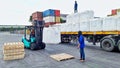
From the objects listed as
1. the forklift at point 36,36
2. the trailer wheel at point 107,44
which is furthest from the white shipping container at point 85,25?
the forklift at point 36,36

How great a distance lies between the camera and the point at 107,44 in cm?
1131

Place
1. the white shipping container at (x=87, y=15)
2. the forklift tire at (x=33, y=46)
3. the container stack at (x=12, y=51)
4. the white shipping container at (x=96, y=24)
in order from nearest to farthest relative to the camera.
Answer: the container stack at (x=12, y=51), the white shipping container at (x=96, y=24), the forklift tire at (x=33, y=46), the white shipping container at (x=87, y=15)

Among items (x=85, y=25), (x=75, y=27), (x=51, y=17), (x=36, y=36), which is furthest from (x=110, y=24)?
(x=51, y=17)

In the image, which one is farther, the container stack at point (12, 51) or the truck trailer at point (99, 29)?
the truck trailer at point (99, 29)

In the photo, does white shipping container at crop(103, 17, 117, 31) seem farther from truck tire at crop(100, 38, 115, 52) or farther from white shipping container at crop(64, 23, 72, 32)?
white shipping container at crop(64, 23, 72, 32)

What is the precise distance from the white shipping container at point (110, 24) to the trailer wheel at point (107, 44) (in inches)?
33.0

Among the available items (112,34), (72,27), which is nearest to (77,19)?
(72,27)

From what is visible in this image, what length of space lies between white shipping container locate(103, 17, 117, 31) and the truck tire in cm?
82

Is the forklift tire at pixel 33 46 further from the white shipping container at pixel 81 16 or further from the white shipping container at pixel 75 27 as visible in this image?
the white shipping container at pixel 81 16

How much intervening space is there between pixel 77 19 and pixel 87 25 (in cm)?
158

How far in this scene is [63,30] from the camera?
16.2 metres

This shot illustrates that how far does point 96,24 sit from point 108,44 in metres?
1.81

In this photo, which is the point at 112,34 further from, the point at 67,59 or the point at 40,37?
the point at 40,37

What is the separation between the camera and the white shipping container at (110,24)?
1050 cm
